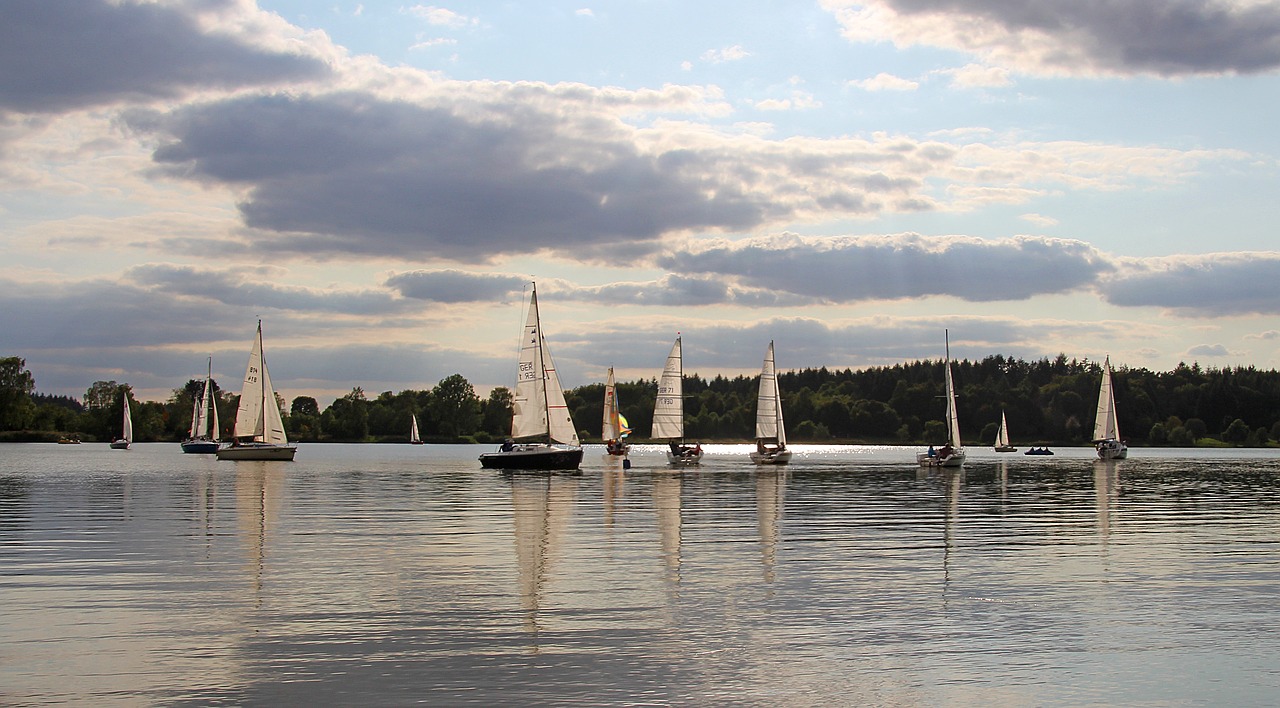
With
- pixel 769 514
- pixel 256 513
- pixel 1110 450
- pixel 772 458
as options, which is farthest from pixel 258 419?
pixel 1110 450

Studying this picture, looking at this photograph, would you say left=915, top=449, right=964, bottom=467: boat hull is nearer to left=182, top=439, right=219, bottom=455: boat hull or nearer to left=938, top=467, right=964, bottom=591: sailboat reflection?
left=938, top=467, right=964, bottom=591: sailboat reflection

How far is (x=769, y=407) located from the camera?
126 metres

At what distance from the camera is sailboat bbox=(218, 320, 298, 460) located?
4643 inches

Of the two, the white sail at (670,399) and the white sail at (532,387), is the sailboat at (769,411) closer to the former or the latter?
the white sail at (670,399)

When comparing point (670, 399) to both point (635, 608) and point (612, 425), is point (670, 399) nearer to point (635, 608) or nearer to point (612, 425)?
point (612, 425)

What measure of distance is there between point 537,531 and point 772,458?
79144 millimetres

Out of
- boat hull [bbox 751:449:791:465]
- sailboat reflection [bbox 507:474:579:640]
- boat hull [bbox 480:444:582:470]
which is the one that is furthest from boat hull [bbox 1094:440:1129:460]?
sailboat reflection [bbox 507:474:579:640]

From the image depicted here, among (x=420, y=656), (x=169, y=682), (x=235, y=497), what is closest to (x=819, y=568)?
(x=420, y=656)

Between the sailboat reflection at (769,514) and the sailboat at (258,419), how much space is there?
188 ft

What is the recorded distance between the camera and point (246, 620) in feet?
66.2

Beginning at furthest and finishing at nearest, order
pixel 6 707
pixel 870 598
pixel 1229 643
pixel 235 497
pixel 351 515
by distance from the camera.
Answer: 1. pixel 235 497
2. pixel 351 515
3. pixel 870 598
4. pixel 1229 643
5. pixel 6 707

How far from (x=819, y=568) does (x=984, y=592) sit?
15.4 feet

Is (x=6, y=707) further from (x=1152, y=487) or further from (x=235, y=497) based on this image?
(x=1152, y=487)

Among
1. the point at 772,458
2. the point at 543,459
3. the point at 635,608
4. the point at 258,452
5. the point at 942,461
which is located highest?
the point at 543,459
